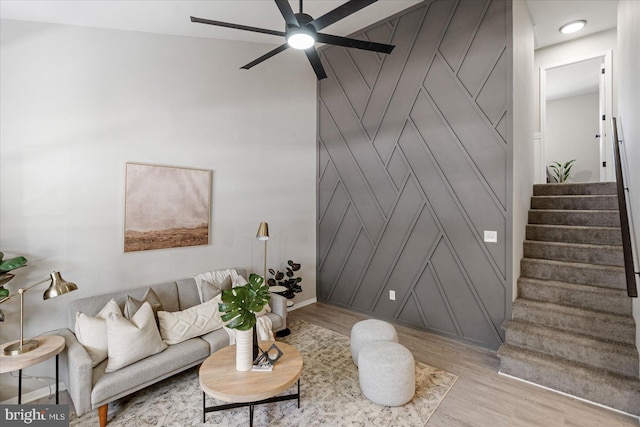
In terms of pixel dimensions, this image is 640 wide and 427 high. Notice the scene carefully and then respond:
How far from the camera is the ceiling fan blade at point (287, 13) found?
6.17ft

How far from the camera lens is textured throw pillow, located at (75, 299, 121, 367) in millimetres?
2332

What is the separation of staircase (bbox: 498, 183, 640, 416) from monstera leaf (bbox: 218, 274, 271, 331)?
2352mm

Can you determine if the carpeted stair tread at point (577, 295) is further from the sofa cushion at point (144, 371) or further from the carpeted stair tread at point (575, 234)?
the sofa cushion at point (144, 371)

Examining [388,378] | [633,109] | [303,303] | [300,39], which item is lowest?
[303,303]

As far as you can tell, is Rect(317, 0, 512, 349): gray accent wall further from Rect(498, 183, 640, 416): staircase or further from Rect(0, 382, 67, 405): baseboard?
Rect(0, 382, 67, 405): baseboard

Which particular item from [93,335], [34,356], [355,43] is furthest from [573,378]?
[34,356]

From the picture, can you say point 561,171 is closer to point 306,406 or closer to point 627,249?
point 627,249

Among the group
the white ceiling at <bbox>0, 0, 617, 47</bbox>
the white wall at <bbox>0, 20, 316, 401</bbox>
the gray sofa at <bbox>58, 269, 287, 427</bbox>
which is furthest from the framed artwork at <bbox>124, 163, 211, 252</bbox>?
the white ceiling at <bbox>0, 0, 617, 47</bbox>

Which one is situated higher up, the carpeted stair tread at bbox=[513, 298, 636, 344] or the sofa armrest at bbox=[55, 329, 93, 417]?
the carpeted stair tread at bbox=[513, 298, 636, 344]

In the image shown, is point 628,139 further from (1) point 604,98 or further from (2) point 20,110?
(2) point 20,110

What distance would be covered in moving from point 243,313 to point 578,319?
9.97 feet

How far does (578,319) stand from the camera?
2.83m

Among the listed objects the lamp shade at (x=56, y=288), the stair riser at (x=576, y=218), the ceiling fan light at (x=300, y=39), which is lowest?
the lamp shade at (x=56, y=288)

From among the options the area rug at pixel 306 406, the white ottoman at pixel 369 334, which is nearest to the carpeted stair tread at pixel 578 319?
the area rug at pixel 306 406
